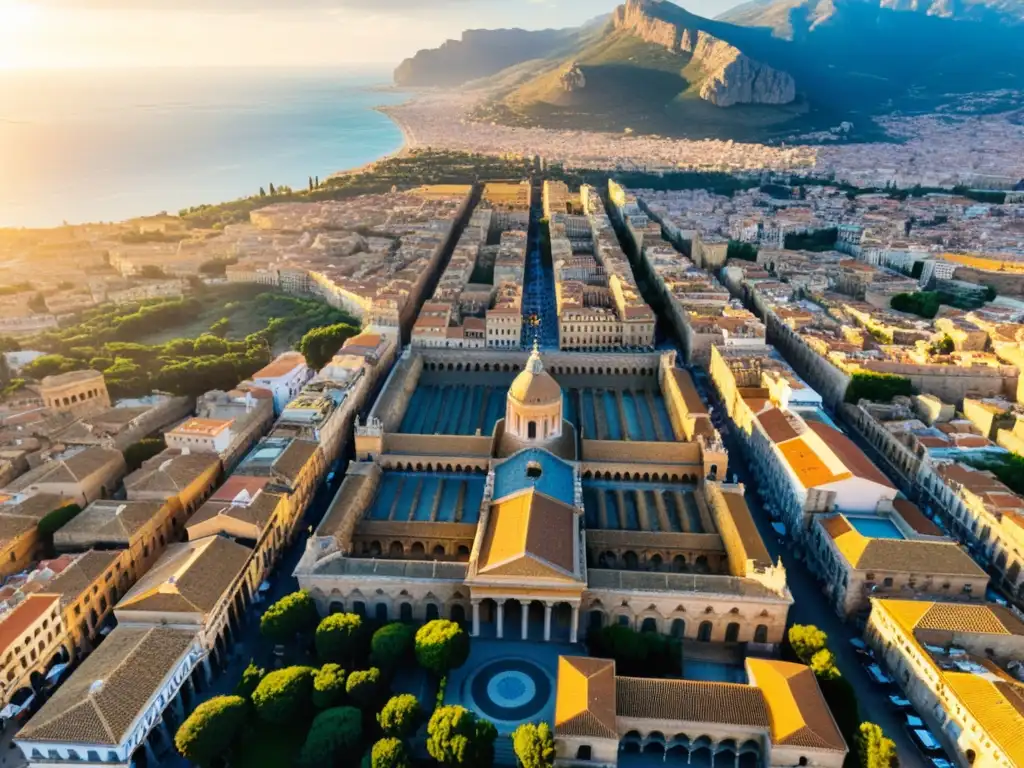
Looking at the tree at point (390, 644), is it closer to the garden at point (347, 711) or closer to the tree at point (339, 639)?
the garden at point (347, 711)

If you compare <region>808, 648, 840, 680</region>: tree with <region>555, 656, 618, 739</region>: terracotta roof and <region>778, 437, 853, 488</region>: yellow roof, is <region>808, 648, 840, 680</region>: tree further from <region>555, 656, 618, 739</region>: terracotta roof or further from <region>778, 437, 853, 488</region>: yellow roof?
<region>778, 437, 853, 488</region>: yellow roof

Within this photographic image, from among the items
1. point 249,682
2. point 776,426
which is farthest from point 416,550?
point 776,426

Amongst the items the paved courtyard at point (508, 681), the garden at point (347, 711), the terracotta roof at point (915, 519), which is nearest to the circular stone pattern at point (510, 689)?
the paved courtyard at point (508, 681)

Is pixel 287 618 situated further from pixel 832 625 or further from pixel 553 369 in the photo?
pixel 553 369

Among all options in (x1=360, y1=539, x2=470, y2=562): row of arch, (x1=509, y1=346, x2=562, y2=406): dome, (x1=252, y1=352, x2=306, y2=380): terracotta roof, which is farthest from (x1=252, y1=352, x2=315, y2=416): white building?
(x1=509, y1=346, x2=562, y2=406): dome

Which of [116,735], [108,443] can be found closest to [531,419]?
[116,735]
